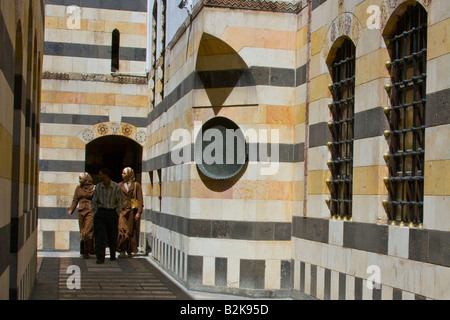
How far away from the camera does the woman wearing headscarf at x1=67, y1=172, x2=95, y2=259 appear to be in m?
14.8

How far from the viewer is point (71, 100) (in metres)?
16.8

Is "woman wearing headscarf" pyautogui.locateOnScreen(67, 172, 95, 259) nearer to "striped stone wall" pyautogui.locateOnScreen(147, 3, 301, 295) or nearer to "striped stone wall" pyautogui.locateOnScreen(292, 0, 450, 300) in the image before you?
"striped stone wall" pyautogui.locateOnScreen(147, 3, 301, 295)

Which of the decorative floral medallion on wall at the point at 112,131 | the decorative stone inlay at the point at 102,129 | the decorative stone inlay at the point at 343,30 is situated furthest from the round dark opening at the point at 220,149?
the decorative stone inlay at the point at 102,129


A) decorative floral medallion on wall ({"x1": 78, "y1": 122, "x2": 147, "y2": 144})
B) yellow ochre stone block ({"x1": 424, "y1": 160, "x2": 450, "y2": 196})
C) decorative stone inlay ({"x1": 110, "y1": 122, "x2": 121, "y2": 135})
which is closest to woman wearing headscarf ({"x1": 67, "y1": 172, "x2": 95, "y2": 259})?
decorative floral medallion on wall ({"x1": 78, "y1": 122, "x2": 147, "y2": 144})

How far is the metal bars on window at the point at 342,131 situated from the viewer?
8.35 meters

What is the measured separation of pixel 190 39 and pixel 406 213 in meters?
5.37

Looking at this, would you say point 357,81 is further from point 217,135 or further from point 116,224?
point 116,224

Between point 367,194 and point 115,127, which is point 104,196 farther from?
point 367,194

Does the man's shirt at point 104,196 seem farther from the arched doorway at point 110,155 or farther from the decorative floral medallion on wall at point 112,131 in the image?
the arched doorway at point 110,155

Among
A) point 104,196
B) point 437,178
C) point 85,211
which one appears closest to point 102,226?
point 104,196

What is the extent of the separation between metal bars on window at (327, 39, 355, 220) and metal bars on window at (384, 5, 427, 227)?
104 centimetres

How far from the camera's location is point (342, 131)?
8.62 meters

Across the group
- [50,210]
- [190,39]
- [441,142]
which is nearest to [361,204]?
[441,142]

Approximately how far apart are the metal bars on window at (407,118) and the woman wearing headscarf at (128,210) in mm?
8687
